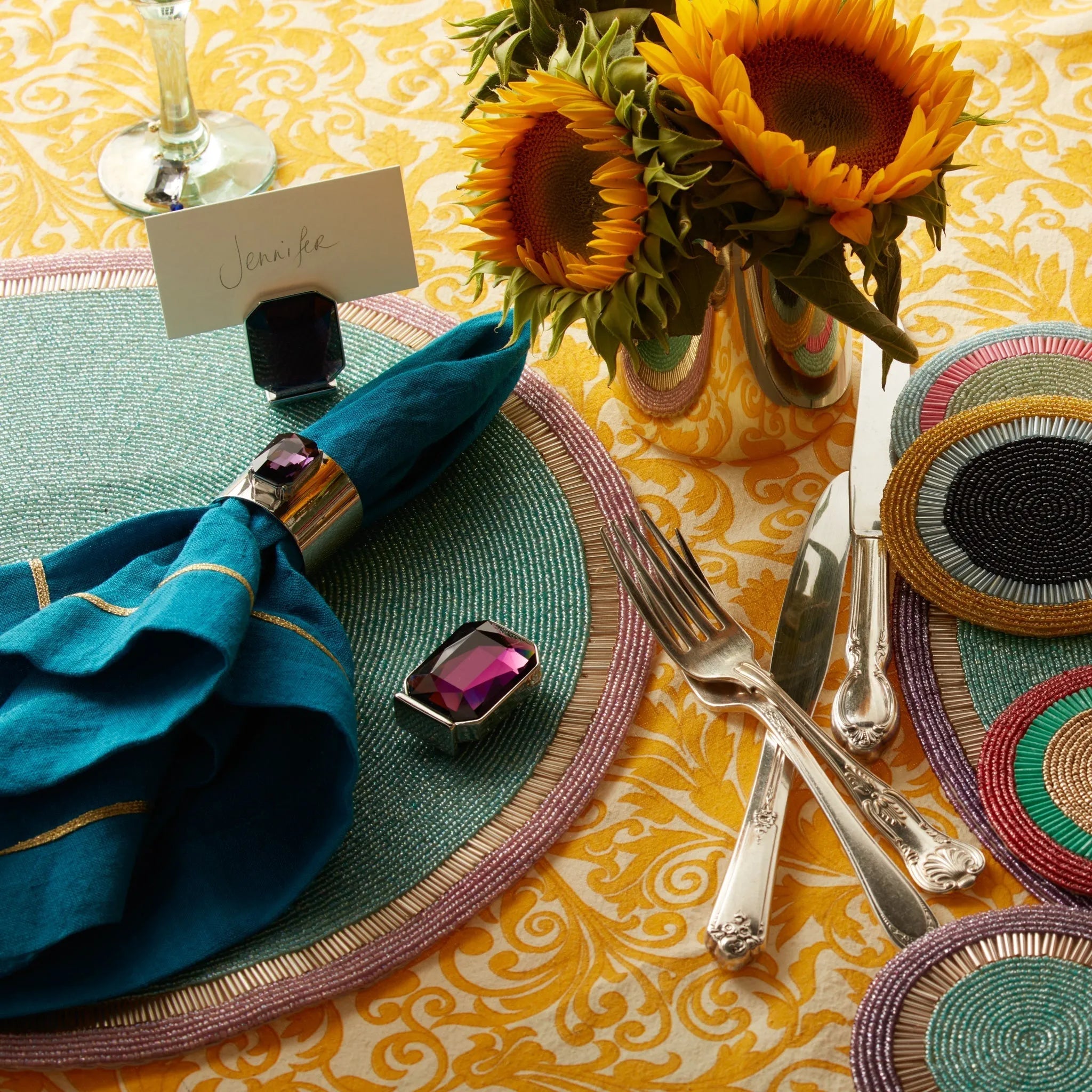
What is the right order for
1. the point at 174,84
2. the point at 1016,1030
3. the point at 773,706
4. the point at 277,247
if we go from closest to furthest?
the point at 1016,1030, the point at 773,706, the point at 277,247, the point at 174,84

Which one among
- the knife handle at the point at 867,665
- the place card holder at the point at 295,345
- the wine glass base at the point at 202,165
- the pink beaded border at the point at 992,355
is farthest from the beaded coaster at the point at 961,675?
the wine glass base at the point at 202,165

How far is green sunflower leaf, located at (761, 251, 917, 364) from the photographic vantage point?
52 centimetres

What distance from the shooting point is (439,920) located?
53 centimetres

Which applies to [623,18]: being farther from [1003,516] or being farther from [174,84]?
[174,84]

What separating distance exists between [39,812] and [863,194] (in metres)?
0.39

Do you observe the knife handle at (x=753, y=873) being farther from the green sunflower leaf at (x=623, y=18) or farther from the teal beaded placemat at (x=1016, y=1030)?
the green sunflower leaf at (x=623, y=18)

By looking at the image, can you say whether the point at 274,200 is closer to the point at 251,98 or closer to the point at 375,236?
the point at 375,236

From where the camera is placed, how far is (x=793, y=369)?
0.65 metres

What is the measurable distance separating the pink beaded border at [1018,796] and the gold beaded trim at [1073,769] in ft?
0.04

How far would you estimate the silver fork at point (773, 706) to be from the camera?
51 cm

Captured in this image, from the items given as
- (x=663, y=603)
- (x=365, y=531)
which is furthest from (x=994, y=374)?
(x=365, y=531)

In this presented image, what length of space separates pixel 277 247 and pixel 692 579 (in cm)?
27

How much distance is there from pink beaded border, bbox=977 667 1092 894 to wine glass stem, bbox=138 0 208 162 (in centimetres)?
60

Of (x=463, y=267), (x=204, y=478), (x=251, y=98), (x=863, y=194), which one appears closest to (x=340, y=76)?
(x=251, y=98)
